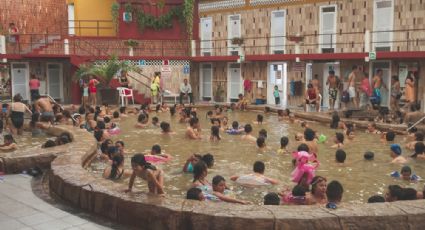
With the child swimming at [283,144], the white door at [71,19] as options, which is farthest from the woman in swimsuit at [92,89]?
the child swimming at [283,144]

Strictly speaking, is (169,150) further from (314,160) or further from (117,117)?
(117,117)

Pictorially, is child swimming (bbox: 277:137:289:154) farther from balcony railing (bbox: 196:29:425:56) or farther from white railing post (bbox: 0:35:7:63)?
white railing post (bbox: 0:35:7:63)

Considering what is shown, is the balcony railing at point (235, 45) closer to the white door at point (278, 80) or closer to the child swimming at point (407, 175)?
the white door at point (278, 80)

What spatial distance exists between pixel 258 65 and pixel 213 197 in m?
21.0

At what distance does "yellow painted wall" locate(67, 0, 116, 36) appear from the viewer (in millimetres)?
31969

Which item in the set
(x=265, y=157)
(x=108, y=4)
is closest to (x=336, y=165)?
(x=265, y=157)

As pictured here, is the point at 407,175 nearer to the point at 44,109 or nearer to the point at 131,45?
the point at 44,109

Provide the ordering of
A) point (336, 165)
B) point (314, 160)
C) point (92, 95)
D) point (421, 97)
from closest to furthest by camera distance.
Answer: point (314, 160)
point (336, 165)
point (421, 97)
point (92, 95)

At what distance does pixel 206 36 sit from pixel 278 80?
6.33 metres

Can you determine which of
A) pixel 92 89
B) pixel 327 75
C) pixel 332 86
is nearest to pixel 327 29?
pixel 327 75

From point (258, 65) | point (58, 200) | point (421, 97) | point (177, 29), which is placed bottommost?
point (58, 200)

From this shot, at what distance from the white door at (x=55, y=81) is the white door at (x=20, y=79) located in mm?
1327

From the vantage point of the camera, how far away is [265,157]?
→ 1333 cm

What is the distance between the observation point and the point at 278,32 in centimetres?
2777
